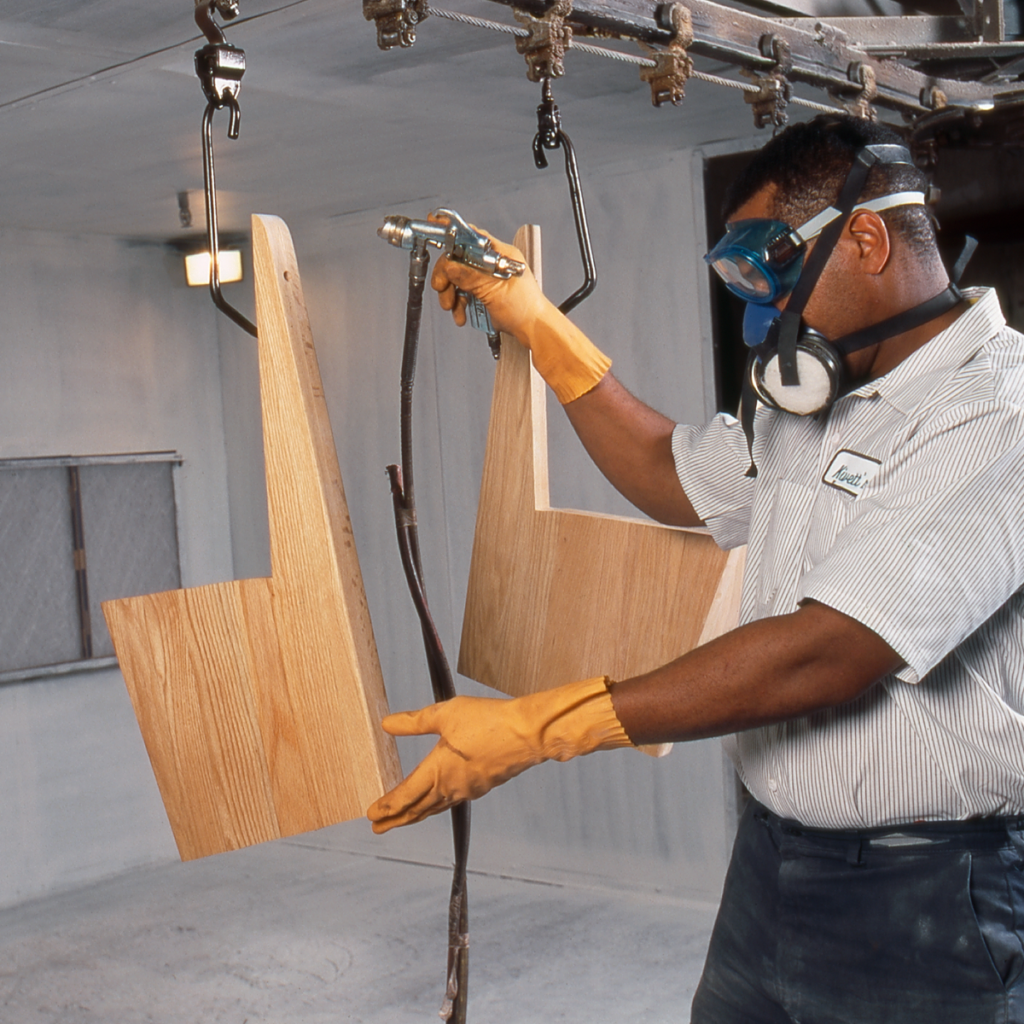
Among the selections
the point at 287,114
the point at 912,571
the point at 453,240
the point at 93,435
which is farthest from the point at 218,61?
the point at 93,435

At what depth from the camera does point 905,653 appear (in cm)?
131

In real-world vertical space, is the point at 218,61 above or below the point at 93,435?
above

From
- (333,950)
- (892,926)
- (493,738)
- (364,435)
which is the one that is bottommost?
(333,950)

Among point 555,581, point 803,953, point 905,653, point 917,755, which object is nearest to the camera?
point 905,653

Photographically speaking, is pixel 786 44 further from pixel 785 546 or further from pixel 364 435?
pixel 364 435

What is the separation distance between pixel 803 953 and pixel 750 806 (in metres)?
0.23

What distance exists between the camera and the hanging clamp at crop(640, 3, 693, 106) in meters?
1.87

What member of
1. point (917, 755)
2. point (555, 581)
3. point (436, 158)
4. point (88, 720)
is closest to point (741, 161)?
point (436, 158)

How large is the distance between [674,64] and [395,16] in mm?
516

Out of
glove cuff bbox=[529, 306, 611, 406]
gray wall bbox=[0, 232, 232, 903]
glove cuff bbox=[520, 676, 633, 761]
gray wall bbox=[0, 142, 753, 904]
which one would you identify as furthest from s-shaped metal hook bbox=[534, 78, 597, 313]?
gray wall bbox=[0, 232, 232, 903]

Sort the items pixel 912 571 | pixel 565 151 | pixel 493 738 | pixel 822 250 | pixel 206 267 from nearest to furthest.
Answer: pixel 912 571, pixel 493 738, pixel 822 250, pixel 565 151, pixel 206 267

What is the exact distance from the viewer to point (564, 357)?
1.87 meters

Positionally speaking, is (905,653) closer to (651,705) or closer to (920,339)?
(651,705)

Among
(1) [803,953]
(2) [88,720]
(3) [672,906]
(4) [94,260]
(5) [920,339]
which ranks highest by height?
(4) [94,260]
